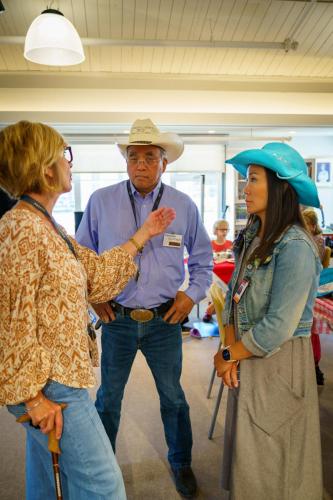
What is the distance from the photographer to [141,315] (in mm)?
1672

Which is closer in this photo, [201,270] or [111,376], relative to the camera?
[111,376]

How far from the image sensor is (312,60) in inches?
184

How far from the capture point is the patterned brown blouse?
942mm

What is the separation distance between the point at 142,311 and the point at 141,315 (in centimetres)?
2

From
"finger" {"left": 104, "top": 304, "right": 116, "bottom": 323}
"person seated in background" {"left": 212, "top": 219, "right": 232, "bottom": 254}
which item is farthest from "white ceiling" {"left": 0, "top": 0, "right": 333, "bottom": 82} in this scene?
"finger" {"left": 104, "top": 304, "right": 116, "bottom": 323}

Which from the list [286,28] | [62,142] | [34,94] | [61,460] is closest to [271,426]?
[61,460]

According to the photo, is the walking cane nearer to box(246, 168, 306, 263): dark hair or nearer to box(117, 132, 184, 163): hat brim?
box(246, 168, 306, 263): dark hair

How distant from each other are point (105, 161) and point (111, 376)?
17.7ft

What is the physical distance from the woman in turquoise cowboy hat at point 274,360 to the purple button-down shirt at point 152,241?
1.43ft

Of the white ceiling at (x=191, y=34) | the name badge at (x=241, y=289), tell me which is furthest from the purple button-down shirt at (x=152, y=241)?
the white ceiling at (x=191, y=34)

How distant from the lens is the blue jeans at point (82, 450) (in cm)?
104

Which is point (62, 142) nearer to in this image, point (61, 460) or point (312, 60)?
point (61, 460)

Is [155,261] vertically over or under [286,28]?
under

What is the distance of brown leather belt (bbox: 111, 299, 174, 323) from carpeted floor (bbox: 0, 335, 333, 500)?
0.92 meters
